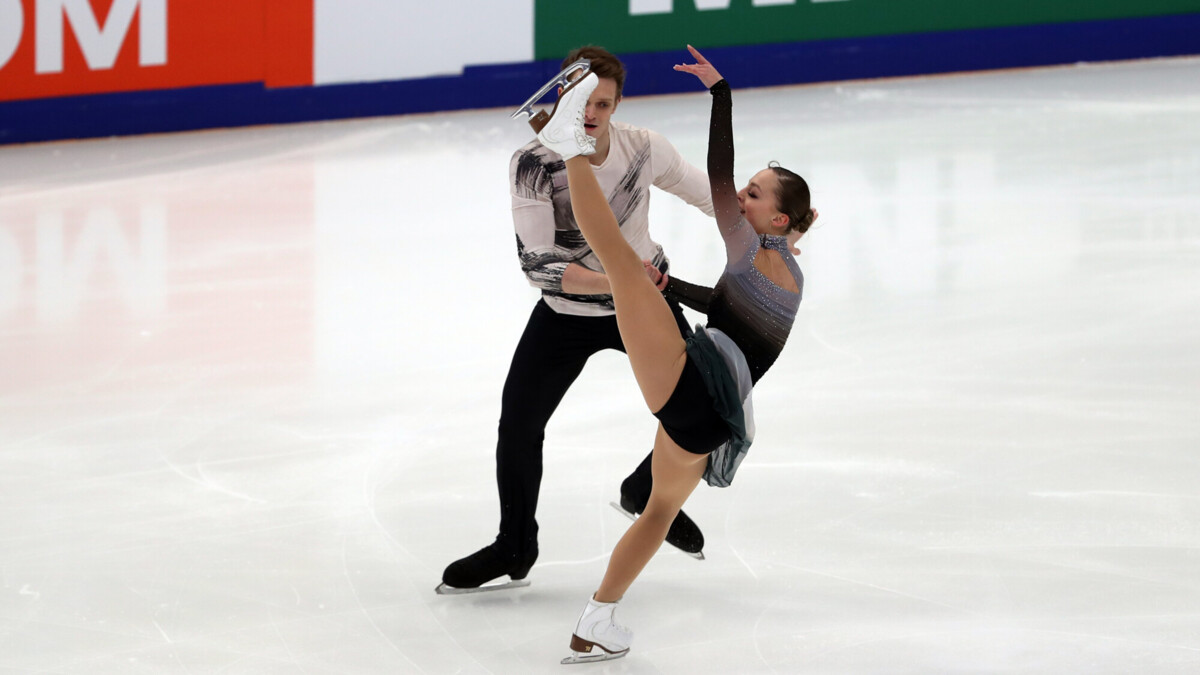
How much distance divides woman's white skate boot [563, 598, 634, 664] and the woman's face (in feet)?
2.75

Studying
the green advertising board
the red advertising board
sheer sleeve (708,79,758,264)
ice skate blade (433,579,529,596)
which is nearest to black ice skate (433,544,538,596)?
ice skate blade (433,579,529,596)

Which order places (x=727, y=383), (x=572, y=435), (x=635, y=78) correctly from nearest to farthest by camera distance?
(x=727, y=383), (x=572, y=435), (x=635, y=78)

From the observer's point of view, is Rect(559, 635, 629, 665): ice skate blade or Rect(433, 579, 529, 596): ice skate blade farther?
Rect(433, 579, 529, 596): ice skate blade

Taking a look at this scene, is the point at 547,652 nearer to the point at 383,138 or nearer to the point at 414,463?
the point at 414,463

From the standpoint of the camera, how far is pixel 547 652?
3.07 metres

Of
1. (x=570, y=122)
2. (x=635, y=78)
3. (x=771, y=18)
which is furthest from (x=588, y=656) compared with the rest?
(x=771, y=18)

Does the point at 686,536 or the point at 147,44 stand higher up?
the point at 147,44

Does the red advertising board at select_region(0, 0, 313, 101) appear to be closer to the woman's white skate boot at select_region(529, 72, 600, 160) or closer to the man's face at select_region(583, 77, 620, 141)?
the man's face at select_region(583, 77, 620, 141)

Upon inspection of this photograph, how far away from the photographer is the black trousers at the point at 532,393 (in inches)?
129

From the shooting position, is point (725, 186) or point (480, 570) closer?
point (725, 186)

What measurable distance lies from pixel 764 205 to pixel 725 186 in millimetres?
138

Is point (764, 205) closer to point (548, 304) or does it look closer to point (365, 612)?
point (548, 304)

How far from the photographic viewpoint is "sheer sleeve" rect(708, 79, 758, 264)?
9.43ft

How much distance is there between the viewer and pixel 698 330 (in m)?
2.93
